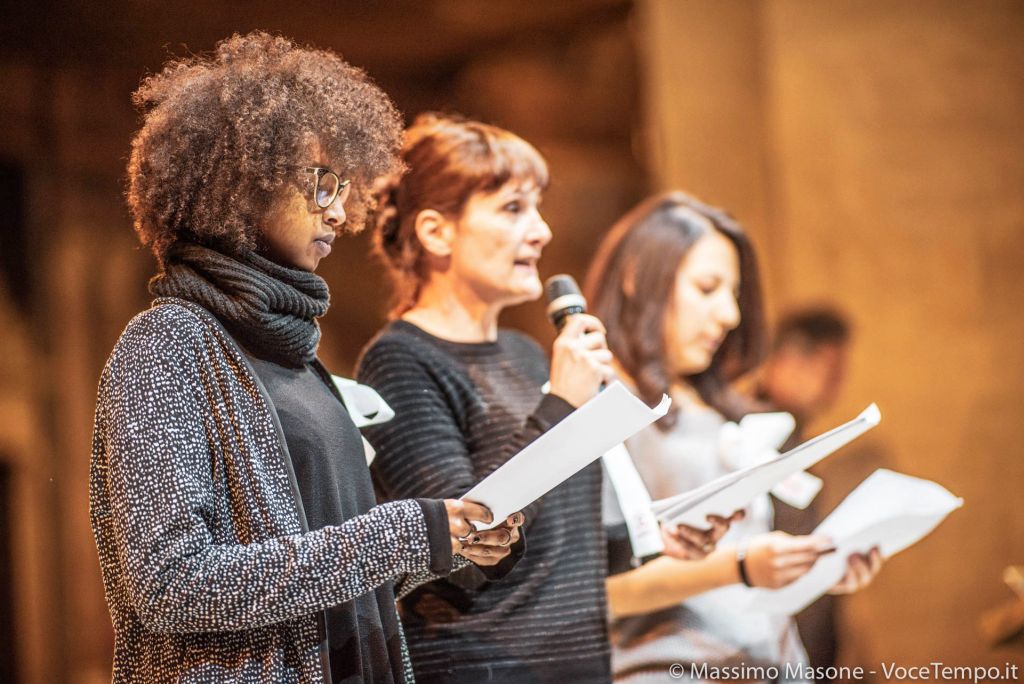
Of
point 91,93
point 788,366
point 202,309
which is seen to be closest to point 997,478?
point 788,366

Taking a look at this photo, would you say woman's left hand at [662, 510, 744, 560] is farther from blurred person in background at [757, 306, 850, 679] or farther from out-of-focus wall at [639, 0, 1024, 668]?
out-of-focus wall at [639, 0, 1024, 668]

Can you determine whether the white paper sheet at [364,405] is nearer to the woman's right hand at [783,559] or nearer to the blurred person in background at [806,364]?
the woman's right hand at [783,559]

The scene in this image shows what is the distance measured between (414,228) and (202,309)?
0.70 m

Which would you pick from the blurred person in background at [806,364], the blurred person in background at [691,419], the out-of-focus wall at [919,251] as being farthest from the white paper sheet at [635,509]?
the out-of-focus wall at [919,251]

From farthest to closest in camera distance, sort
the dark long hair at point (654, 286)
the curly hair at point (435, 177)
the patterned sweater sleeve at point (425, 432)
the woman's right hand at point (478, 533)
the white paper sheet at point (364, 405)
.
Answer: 1. the dark long hair at point (654, 286)
2. the curly hair at point (435, 177)
3. the patterned sweater sleeve at point (425, 432)
4. the white paper sheet at point (364, 405)
5. the woman's right hand at point (478, 533)

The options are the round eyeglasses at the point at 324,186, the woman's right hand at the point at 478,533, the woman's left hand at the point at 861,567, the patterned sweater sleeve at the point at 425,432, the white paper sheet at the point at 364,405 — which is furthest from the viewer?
the woman's left hand at the point at 861,567

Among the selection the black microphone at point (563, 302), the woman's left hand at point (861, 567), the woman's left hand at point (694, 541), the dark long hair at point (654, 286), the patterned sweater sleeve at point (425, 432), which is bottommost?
the woman's left hand at point (861, 567)

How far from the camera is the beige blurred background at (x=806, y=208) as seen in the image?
3.55 meters

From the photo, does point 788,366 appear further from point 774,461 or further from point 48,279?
point 48,279

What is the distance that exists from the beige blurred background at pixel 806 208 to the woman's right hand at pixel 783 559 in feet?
5.35

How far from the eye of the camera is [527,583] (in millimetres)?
1703

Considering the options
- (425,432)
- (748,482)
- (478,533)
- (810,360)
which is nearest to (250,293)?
(478,533)

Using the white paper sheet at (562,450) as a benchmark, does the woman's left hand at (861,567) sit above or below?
below

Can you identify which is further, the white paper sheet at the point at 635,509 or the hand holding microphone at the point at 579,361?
the white paper sheet at the point at 635,509
